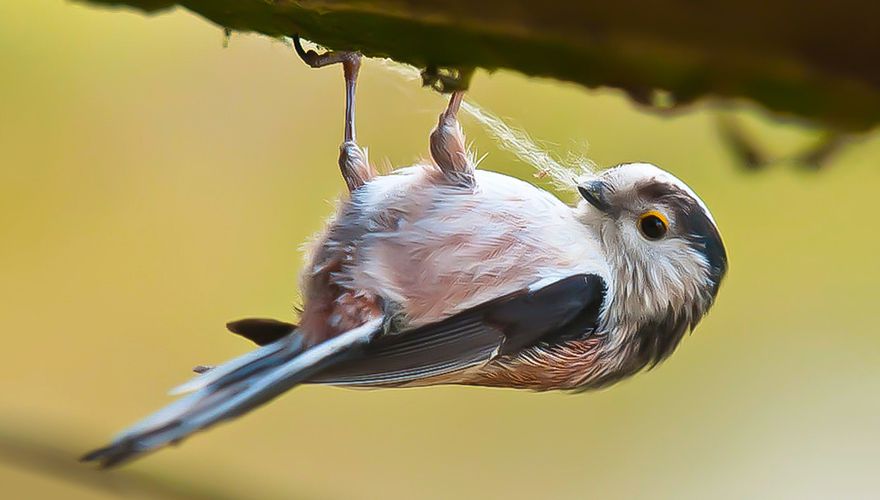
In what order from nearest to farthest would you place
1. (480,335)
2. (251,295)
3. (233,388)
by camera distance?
(233,388)
(480,335)
(251,295)

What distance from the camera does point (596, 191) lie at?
0.98 m

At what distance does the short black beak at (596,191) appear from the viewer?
977 millimetres

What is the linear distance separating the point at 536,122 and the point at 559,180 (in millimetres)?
129

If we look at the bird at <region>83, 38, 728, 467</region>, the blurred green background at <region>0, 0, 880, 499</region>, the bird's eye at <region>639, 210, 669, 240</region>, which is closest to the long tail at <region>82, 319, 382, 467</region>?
the bird at <region>83, 38, 728, 467</region>

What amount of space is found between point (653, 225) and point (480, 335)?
23 centimetres

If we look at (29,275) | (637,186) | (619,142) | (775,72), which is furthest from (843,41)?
(29,275)

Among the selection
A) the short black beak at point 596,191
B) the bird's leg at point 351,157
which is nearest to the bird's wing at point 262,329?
the bird's leg at point 351,157

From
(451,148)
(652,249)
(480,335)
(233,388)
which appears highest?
(451,148)

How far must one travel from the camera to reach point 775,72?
251 millimetres

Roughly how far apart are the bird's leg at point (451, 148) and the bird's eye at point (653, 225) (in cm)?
19

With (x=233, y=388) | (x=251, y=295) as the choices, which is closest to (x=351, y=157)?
(x=233, y=388)

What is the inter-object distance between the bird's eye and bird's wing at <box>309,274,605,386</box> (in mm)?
76

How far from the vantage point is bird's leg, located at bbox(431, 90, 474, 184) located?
3.21ft

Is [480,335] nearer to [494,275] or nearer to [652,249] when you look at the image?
[494,275]
